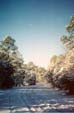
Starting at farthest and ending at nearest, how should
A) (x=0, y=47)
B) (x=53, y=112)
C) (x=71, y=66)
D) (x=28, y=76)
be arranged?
(x=28, y=76) < (x=0, y=47) < (x=71, y=66) < (x=53, y=112)

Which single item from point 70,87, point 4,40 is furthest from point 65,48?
point 4,40

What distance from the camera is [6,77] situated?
71.4 metres

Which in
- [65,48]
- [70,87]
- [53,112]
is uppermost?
[65,48]

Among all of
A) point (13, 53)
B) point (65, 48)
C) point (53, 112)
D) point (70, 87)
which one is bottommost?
point (53, 112)

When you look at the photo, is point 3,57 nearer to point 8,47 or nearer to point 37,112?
point 8,47

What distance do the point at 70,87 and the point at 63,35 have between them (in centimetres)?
1042

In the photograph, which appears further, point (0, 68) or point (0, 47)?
point (0, 47)

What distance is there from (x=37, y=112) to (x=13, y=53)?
72.3 meters

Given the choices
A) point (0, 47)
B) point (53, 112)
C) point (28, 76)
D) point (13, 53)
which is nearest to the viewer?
point (53, 112)

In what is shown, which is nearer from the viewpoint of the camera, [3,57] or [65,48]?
[65,48]

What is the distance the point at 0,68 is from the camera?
213 ft

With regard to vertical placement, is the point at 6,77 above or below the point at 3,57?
below

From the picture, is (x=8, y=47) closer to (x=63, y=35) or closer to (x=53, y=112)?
(x=63, y=35)

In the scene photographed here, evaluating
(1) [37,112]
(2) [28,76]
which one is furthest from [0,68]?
(2) [28,76]
